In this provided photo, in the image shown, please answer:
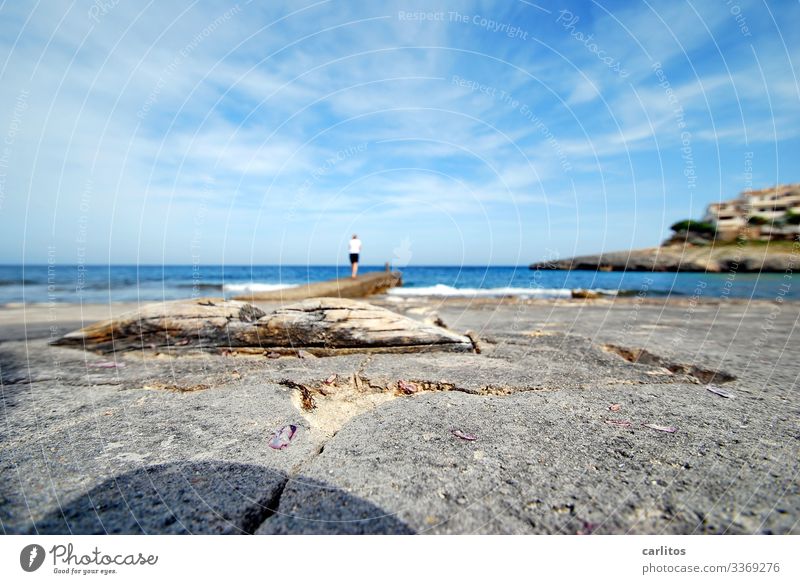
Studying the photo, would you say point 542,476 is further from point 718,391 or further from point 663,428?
point 718,391

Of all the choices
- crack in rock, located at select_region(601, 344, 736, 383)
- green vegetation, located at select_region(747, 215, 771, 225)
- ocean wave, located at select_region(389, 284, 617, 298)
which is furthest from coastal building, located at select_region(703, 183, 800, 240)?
crack in rock, located at select_region(601, 344, 736, 383)

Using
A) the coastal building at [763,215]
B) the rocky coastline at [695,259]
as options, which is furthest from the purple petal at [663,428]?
the coastal building at [763,215]

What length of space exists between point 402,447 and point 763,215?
221ft

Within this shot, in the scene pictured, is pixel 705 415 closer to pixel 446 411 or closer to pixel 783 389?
pixel 783 389

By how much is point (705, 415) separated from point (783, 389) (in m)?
1.15

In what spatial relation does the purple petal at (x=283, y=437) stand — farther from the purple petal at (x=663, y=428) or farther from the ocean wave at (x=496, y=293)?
the ocean wave at (x=496, y=293)

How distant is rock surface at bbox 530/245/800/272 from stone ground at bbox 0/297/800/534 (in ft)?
123

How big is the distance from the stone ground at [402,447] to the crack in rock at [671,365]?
0.12 feet

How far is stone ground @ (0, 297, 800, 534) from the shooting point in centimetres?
138

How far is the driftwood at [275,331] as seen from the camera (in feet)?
13.1

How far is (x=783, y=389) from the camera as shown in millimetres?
2756

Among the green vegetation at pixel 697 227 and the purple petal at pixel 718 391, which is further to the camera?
the green vegetation at pixel 697 227

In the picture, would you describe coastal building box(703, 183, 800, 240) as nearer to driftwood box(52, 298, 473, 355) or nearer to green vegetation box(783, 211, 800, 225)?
green vegetation box(783, 211, 800, 225)
